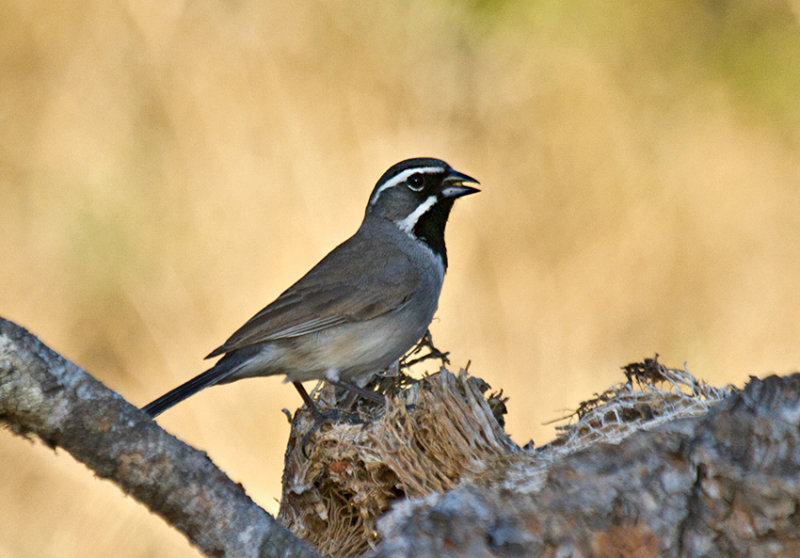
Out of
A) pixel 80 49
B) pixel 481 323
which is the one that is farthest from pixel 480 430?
pixel 80 49

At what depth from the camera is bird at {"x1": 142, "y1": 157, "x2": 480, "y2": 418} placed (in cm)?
604

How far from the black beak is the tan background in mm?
1176

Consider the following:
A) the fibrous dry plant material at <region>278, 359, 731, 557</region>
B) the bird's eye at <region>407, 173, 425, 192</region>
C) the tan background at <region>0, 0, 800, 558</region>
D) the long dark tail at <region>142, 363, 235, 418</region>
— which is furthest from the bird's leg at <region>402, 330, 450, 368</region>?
the tan background at <region>0, 0, 800, 558</region>

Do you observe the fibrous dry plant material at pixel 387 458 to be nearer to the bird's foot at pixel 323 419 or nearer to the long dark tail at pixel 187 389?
the bird's foot at pixel 323 419

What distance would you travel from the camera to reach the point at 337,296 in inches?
253

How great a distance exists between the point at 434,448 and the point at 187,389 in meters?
2.60

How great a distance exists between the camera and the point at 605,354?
308 inches

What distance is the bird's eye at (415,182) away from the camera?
6760mm

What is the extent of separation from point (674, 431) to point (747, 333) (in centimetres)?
545

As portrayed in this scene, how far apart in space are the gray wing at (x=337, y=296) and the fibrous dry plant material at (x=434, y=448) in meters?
2.16

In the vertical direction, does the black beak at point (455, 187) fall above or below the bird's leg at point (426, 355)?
above

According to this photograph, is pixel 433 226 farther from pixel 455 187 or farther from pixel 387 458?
pixel 387 458

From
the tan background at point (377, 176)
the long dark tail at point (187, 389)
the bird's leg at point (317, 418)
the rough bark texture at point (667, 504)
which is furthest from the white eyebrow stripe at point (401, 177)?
the rough bark texture at point (667, 504)

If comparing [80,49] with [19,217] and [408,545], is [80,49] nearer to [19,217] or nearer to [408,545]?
[19,217]
